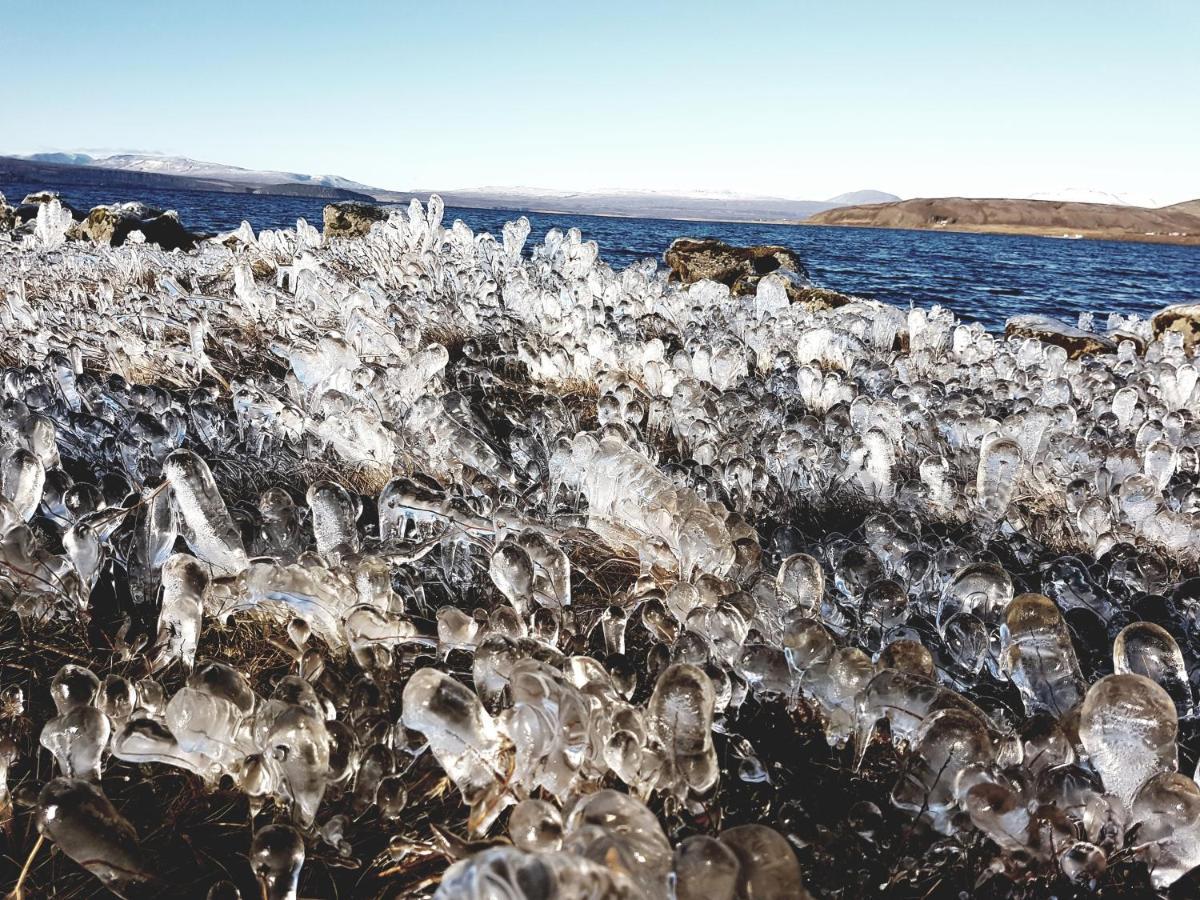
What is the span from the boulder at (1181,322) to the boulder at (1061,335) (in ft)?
2.73

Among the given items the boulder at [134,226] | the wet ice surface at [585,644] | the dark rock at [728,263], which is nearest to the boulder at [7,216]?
the boulder at [134,226]

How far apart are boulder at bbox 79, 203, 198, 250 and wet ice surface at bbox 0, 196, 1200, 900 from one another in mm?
9867

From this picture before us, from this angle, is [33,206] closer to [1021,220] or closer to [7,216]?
[7,216]

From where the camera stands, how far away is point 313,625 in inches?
69.8

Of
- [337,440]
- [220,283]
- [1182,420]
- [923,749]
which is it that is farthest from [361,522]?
[220,283]

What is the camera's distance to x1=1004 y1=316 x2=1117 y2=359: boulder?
7.29 meters

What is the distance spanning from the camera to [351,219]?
14.6 meters

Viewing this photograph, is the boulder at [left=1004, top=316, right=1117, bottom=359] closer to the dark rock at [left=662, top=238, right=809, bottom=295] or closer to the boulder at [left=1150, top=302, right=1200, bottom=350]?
the boulder at [left=1150, top=302, right=1200, bottom=350]

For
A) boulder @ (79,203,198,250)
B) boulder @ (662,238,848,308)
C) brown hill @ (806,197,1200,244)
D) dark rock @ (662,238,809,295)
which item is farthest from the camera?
brown hill @ (806,197,1200,244)

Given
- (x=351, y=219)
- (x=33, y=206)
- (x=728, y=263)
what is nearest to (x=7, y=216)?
(x=33, y=206)

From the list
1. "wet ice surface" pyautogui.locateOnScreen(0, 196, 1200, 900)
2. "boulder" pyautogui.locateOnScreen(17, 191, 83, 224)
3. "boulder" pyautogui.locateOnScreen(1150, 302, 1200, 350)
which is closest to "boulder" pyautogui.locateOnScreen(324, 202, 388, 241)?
"boulder" pyautogui.locateOnScreen(17, 191, 83, 224)

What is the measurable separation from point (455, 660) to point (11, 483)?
1225 millimetres

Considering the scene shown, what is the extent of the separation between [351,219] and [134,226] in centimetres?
352

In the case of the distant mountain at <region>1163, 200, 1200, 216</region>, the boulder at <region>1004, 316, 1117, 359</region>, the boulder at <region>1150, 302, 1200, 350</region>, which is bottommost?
the boulder at <region>1004, 316, 1117, 359</region>
